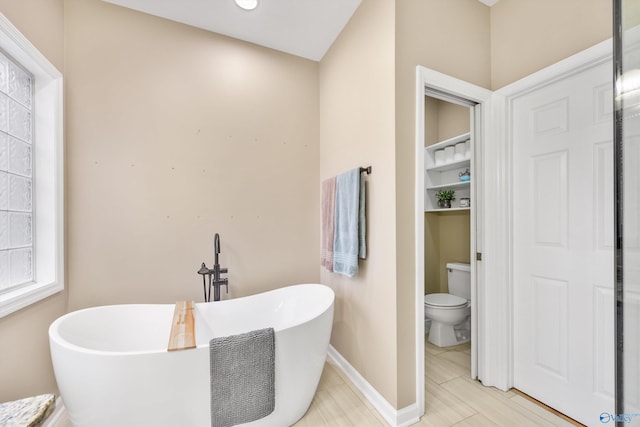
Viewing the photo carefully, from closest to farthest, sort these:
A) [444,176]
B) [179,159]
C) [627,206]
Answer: [627,206] < [179,159] < [444,176]

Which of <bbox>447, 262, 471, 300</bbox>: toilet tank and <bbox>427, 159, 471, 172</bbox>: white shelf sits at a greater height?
<bbox>427, 159, 471, 172</bbox>: white shelf

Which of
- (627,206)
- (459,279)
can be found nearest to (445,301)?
(459,279)

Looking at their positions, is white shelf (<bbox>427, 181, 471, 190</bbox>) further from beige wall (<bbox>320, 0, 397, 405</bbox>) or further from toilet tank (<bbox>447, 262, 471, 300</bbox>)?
beige wall (<bbox>320, 0, 397, 405</bbox>)

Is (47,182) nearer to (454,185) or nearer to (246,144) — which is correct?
(246,144)

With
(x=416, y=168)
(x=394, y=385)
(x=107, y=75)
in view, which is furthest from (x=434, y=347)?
(x=107, y=75)

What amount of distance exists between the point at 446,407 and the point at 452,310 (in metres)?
0.88

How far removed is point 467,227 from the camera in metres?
2.67

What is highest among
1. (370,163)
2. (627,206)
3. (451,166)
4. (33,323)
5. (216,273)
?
(451,166)

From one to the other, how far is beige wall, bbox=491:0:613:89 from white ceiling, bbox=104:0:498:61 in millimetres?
244

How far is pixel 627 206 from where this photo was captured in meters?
0.74

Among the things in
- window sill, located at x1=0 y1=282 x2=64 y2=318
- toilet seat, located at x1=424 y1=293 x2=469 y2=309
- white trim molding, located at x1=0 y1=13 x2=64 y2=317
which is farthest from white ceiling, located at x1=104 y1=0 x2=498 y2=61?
Answer: toilet seat, located at x1=424 y1=293 x2=469 y2=309

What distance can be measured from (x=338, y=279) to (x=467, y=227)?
148 cm

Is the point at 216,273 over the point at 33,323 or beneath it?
over

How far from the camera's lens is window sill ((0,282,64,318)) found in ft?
4.07
